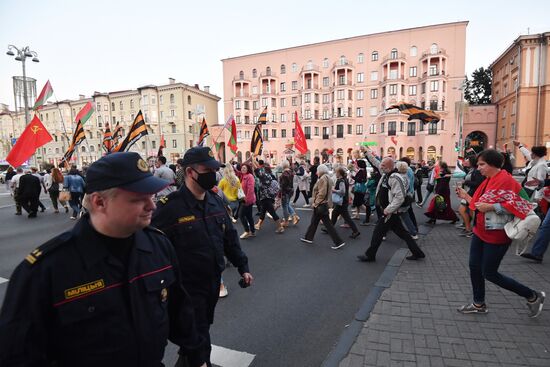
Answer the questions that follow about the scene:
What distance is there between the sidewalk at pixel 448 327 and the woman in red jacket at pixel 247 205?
401 cm

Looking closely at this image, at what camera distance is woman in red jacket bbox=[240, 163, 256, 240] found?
7.96 meters

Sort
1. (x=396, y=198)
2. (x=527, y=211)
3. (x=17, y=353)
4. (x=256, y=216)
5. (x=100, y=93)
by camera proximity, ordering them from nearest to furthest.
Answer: (x=17, y=353), (x=527, y=211), (x=396, y=198), (x=256, y=216), (x=100, y=93)

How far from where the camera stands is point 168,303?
1.88 metres

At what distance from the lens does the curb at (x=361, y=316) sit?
3090mm

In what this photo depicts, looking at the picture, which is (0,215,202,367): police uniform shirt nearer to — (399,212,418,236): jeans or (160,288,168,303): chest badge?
(160,288,168,303): chest badge

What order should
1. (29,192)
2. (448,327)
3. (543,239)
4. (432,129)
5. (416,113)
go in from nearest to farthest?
(448,327) < (543,239) < (29,192) < (416,113) < (432,129)

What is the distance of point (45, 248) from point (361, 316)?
3.50 m

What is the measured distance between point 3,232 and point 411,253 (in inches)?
440

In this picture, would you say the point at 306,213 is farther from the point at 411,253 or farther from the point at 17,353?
the point at 17,353

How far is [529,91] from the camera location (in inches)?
1565

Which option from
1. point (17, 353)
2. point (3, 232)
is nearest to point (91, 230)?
point (17, 353)

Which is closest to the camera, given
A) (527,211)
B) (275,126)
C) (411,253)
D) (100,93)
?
(527,211)

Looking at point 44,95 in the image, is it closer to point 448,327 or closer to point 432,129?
point 448,327

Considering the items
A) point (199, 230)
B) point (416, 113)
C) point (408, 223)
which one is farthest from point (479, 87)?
point (199, 230)
